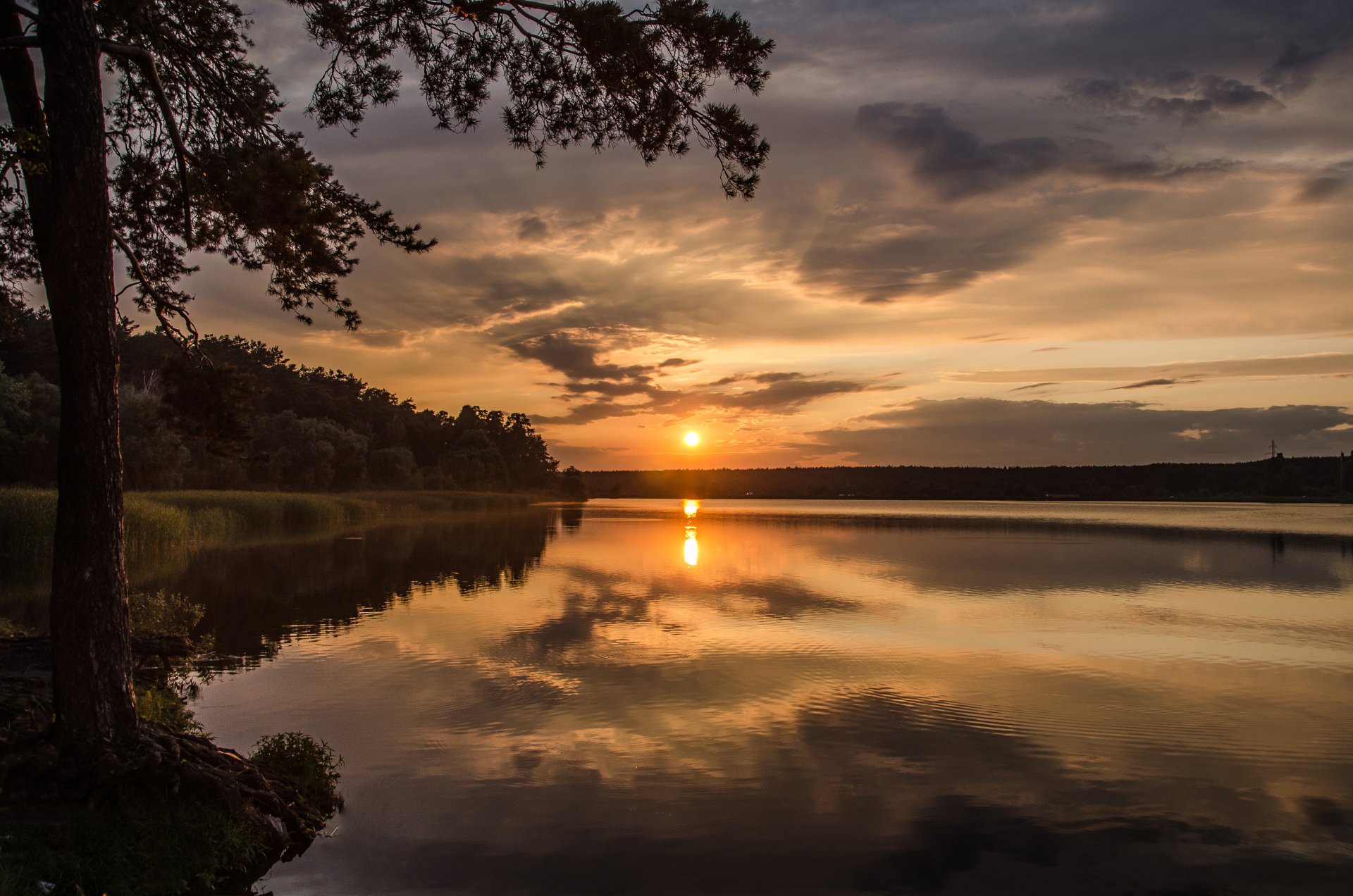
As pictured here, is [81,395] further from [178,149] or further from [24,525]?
[24,525]

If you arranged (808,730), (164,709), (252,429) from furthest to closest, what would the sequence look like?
1. (252,429)
2. (808,730)
3. (164,709)

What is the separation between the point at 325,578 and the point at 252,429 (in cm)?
839

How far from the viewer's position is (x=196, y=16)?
11008 millimetres

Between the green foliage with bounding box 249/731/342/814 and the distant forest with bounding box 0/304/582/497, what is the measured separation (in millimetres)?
4559

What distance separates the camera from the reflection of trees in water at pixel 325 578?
1886cm

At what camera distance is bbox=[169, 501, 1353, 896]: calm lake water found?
23.8ft

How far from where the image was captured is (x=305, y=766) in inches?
335

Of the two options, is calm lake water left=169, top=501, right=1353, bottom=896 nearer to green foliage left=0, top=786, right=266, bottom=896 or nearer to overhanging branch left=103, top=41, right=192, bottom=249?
green foliage left=0, top=786, right=266, bottom=896

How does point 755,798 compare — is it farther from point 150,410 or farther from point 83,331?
point 150,410

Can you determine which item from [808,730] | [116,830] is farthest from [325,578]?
[116,830]

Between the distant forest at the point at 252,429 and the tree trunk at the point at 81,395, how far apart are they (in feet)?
15.9

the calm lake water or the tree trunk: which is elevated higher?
the tree trunk

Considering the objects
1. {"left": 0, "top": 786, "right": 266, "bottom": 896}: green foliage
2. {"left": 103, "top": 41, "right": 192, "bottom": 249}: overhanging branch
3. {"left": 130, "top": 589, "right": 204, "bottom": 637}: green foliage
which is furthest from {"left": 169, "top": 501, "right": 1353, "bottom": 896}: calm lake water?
{"left": 103, "top": 41, "right": 192, "bottom": 249}: overhanging branch

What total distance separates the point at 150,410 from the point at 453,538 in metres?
19.9
